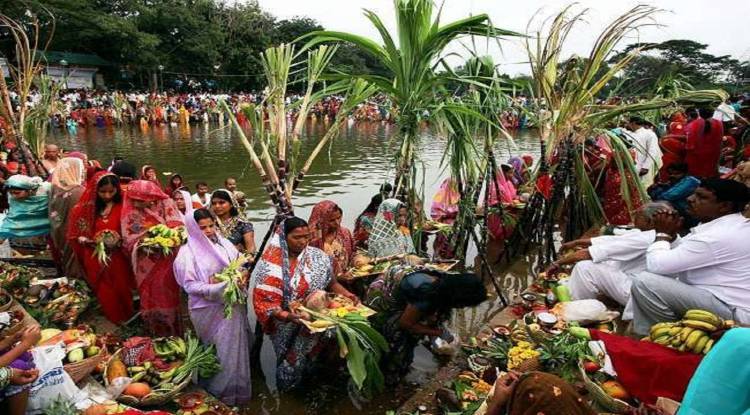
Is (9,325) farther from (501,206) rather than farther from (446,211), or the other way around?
(501,206)

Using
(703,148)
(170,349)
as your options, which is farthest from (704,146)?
(170,349)

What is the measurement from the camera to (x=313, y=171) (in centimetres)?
1446

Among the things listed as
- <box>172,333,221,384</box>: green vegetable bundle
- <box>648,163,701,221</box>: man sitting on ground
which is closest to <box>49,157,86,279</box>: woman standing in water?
<box>172,333,221,384</box>: green vegetable bundle

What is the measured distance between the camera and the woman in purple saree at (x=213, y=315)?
3.72 meters

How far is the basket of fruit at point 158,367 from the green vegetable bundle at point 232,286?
39cm

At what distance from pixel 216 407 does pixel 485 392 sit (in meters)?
1.84

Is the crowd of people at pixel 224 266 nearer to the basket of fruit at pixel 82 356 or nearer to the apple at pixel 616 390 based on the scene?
the basket of fruit at pixel 82 356

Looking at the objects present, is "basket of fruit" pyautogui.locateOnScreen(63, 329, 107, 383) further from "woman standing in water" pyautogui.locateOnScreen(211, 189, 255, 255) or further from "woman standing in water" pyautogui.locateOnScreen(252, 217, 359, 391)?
"woman standing in water" pyautogui.locateOnScreen(211, 189, 255, 255)

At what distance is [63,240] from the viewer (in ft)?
17.6

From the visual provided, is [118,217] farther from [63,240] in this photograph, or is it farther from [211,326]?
[211,326]

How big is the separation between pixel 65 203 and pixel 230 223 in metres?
1.96

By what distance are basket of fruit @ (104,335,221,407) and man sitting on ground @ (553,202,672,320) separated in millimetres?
3176

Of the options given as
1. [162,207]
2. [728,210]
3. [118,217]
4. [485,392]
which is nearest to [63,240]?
[118,217]

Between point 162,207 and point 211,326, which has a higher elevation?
point 162,207
